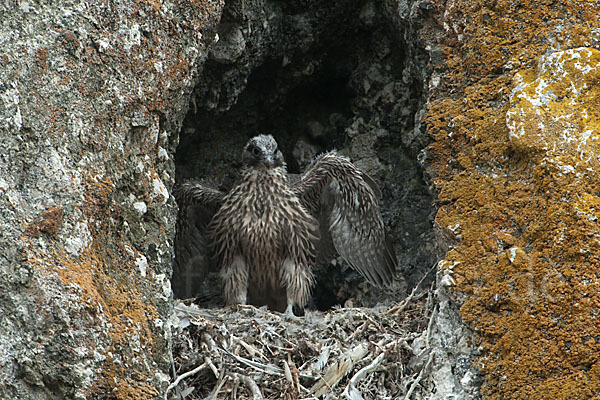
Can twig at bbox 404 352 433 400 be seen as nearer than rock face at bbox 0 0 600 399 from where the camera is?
No

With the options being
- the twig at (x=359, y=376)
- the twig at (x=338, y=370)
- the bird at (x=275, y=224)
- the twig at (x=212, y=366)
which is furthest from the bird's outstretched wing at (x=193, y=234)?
the twig at (x=359, y=376)

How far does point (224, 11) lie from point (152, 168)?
1.46 m

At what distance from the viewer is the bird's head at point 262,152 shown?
5730 millimetres

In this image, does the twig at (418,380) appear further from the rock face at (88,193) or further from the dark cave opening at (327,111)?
the dark cave opening at (327,111)

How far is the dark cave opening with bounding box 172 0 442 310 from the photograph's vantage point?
539 cm

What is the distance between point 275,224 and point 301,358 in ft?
5.55

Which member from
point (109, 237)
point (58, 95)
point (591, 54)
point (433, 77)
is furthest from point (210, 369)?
point (591, 54)

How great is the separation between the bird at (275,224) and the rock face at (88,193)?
195cm

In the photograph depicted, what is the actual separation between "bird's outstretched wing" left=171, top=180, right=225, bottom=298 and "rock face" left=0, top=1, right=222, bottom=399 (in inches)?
78.7

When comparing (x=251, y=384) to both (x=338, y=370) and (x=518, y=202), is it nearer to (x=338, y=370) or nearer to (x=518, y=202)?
(x=338, y=370)

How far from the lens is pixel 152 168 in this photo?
11.9ft

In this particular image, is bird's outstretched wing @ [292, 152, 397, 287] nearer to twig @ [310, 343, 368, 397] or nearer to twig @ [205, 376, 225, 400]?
twig @ [310, 343, 368, 397]

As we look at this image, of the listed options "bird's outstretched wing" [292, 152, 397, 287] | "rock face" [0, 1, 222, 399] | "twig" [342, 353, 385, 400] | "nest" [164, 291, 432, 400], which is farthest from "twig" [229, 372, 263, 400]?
"bird's outstretched wing" [292, 152, 397, 287]

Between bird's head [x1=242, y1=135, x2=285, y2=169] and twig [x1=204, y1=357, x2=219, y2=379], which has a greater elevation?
bird's head [x1=242, y1=135, x2=285, y2=169]
